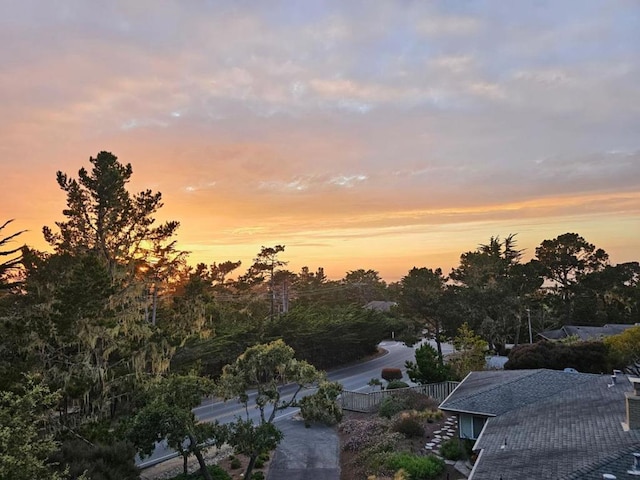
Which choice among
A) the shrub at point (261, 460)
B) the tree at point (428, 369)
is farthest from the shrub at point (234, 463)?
the tree at point (428, 369)

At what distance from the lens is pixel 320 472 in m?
19.5

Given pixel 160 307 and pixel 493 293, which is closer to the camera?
pixel 160 307

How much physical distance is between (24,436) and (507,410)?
52.5 feet

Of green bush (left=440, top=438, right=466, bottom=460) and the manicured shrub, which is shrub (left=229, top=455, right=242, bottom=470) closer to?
green bush (left=440, top=438, right=466, bottom=460)

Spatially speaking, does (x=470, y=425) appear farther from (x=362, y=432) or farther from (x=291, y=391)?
(x=291, y=391)

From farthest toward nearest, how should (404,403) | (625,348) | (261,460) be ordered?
(625,348) < (404,403) < (261,460)

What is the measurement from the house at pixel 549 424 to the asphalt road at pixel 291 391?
12730 millimetres

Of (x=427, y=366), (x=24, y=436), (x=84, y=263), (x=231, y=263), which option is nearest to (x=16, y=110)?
(x=84, y=263)

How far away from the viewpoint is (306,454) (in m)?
21.7

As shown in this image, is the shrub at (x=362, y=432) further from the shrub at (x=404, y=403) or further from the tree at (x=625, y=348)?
the tree at (x=625, y=348)

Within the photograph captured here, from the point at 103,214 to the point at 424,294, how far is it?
3340 cm

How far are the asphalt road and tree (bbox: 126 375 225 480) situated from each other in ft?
13.0

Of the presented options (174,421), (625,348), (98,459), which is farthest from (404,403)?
(98,459)

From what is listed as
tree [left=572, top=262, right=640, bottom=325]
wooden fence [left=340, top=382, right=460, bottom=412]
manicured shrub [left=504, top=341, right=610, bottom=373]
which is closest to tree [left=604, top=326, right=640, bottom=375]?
manicured shrub [left=504, top=341, right=610, bottom=373]
